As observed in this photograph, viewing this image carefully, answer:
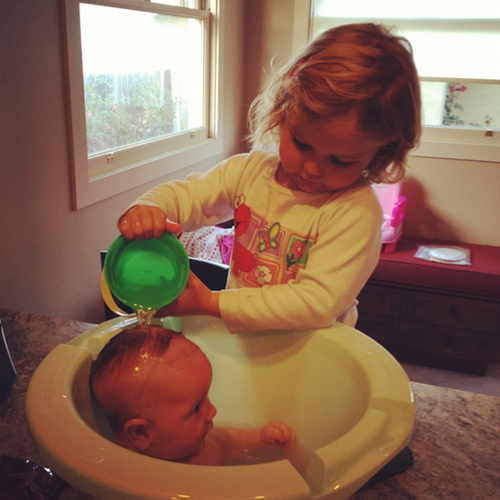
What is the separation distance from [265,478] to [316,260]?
45 cm

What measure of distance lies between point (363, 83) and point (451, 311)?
1972 millimetres

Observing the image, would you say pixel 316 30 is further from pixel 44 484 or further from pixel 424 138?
pixel 44 484

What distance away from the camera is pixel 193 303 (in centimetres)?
80

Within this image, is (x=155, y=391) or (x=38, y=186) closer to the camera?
(x=155, y=391)

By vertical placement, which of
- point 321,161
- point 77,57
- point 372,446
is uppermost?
point 77,57

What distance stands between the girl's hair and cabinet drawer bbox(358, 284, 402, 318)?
1.76 m

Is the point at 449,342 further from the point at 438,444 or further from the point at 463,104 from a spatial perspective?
the point at 438,444

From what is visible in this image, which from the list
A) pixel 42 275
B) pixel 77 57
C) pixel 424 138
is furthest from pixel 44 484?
pixel 424 138

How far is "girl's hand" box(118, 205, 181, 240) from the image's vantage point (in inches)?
29.4

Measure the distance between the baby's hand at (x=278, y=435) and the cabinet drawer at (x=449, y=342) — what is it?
185 centimetres

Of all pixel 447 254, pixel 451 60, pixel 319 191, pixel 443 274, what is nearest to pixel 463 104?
pixel 451 60

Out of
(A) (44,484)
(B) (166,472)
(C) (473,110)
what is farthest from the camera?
(C) (473,110)

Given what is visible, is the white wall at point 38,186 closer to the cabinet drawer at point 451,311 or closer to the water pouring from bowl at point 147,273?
the water pouring from bowl at point 147,273

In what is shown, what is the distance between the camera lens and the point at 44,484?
59 cm
